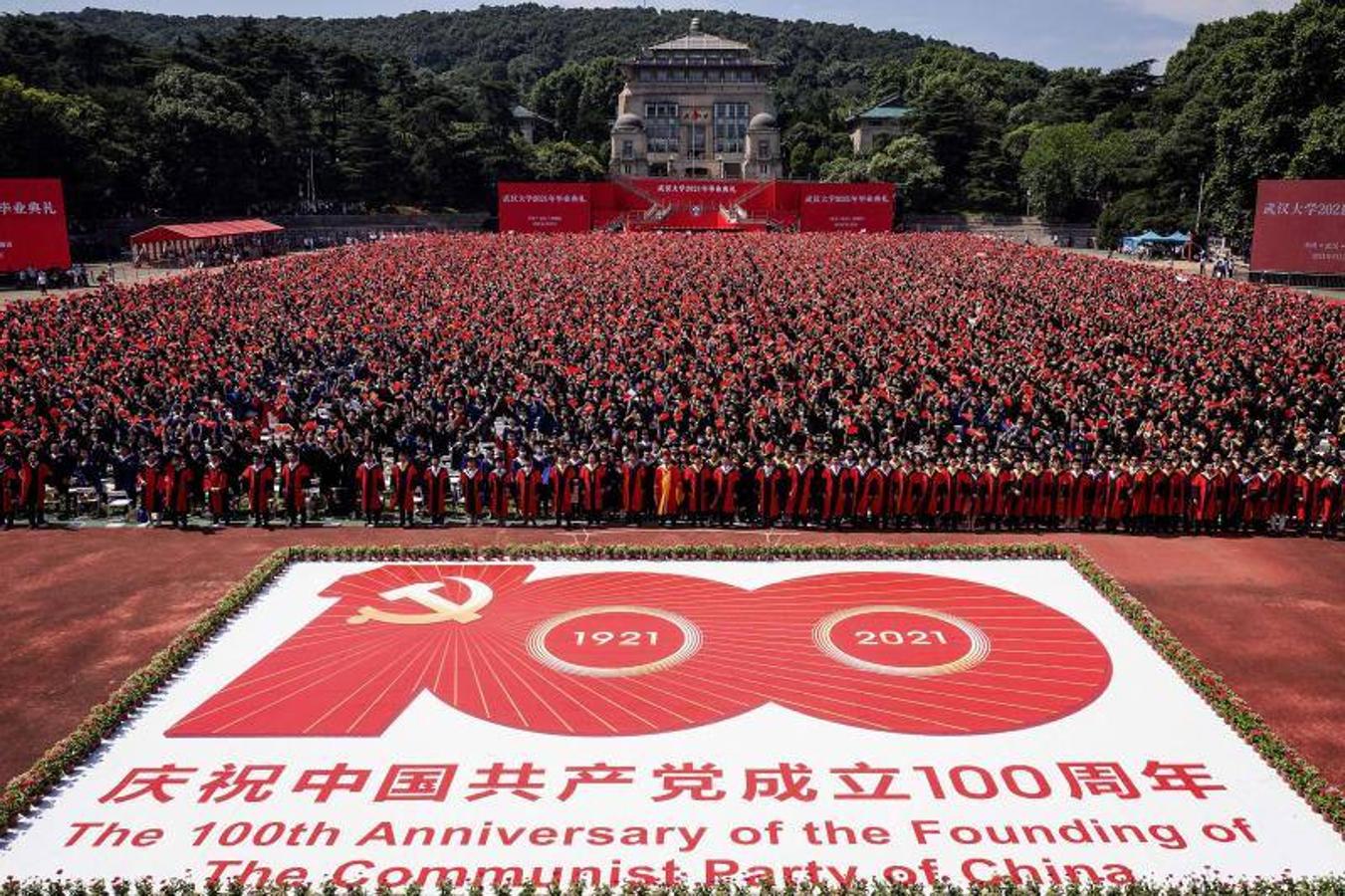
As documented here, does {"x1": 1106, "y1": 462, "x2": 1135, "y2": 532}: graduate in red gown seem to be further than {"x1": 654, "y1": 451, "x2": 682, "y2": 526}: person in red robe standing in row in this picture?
No

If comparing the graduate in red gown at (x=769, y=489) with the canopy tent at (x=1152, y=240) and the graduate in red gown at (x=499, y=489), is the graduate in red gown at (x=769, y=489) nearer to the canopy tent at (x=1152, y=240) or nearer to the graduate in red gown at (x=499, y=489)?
the graduate in red gown at (x=499, y=489)

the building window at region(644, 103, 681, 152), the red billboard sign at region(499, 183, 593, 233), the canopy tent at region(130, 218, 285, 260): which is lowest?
the canopy tent at region(130, 218, 285, 260)

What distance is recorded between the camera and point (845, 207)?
6097 cm

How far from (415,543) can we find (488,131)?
244ft

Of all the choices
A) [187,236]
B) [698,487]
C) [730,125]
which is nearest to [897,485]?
[698,487]

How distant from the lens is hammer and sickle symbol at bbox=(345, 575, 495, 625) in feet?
47.7

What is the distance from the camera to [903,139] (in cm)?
7894

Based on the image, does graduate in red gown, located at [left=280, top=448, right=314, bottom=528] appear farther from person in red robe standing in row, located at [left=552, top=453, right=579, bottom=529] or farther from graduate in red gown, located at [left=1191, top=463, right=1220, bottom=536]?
graduate in red gown, located at [left=1191, top=463, right=1220, bottom=536]

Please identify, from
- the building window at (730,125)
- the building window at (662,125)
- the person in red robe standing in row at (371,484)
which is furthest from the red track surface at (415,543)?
the building window at (730,125)

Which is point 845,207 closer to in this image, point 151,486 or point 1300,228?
point 1300,228

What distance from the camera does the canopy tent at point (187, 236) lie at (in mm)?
54312

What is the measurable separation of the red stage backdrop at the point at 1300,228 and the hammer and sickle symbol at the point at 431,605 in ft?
136

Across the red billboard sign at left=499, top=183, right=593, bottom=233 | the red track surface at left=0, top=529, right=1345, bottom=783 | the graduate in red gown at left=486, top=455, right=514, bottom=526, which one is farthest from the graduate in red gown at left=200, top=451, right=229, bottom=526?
the red billboard sign at left=499, top=183, right=593, bottom=233

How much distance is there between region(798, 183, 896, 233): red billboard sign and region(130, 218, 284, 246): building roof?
33181 mm
